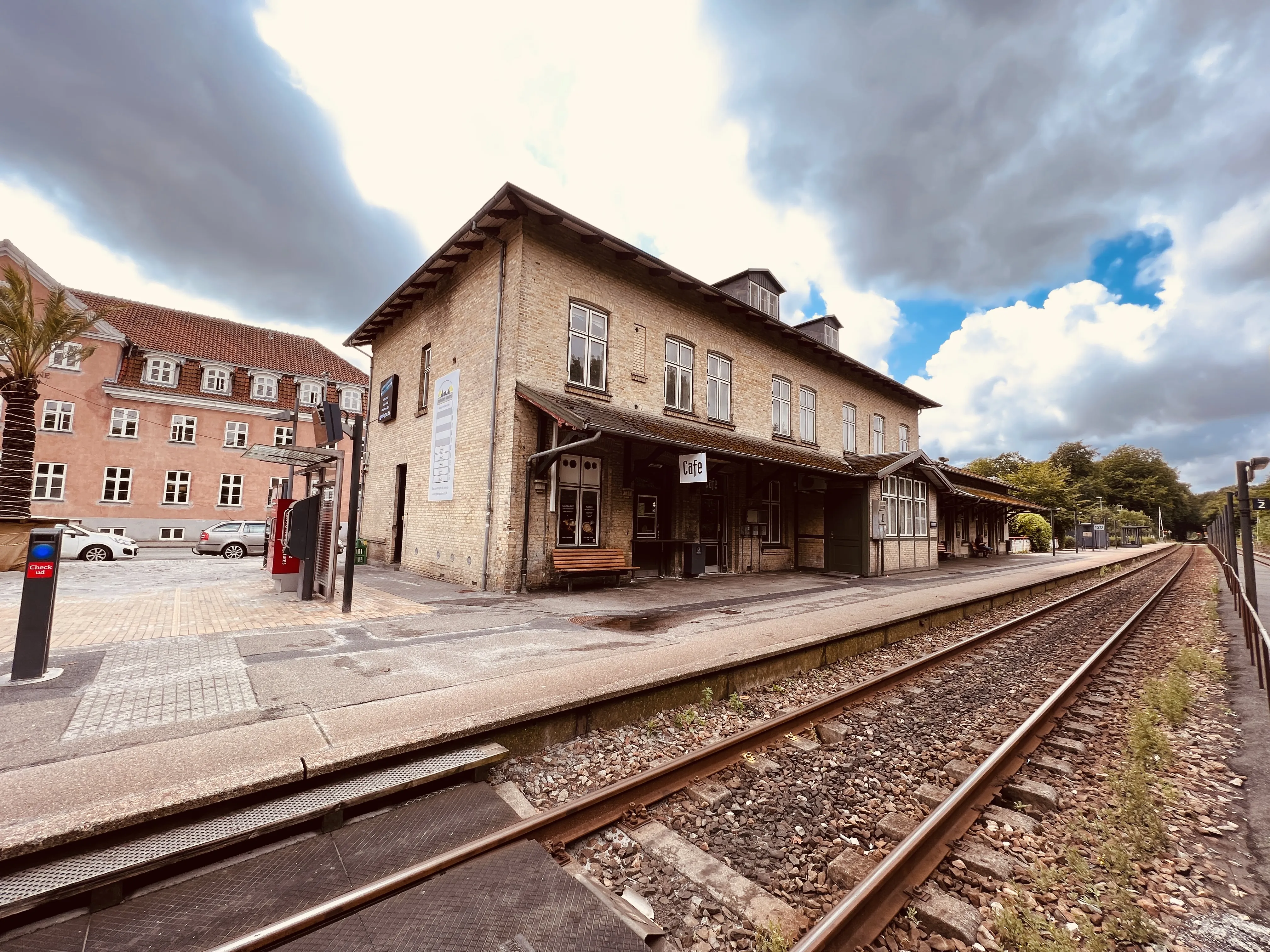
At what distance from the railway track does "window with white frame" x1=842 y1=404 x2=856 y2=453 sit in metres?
14.1

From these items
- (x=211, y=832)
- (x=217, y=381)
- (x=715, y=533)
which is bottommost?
(x=211, y=832)

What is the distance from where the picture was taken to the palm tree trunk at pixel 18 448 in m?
13.1

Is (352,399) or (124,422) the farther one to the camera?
(352,399)

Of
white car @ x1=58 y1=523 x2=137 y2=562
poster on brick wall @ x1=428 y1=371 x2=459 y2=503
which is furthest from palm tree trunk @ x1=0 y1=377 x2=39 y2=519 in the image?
poster on brick wall @ x1=428 y1=371 x2=459 y2=503

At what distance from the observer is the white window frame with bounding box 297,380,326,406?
95.9 feet

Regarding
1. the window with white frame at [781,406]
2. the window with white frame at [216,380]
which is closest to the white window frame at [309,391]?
the window with white frame at [216,380]

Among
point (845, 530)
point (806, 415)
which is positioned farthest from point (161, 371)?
point (845, 530)

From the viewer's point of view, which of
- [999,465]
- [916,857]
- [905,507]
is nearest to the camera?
[916,857]

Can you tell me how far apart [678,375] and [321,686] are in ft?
38.6

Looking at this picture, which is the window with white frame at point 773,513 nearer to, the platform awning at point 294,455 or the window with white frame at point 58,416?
the platform awning at point 294,455

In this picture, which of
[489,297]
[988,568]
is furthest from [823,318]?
[489,297]

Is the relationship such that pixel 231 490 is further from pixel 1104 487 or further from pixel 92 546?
pixel 1104 487

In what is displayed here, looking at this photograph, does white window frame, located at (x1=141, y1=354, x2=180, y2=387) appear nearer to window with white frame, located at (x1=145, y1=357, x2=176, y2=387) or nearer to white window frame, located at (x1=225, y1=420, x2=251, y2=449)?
window with white frame, located at (x1=145, y1=357, x2=176, y2=387)

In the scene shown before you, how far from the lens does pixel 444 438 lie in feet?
43.8
